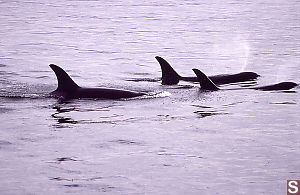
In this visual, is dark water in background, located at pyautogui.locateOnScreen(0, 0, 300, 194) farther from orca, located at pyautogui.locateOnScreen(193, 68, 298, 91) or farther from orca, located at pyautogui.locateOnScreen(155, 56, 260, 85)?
orca, located at pyautogui.locateOnScreen(155, 56, 260, 85)

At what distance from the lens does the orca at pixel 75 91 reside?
1641 cm

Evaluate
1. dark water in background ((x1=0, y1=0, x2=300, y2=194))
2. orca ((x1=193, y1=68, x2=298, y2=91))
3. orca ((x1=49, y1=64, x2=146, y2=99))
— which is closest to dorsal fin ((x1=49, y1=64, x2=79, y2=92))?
orca ((x1=49, y1=64, x2=146, y2=99))

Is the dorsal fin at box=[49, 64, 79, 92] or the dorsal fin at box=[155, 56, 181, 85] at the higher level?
the dorsal fin at box=[49, 64, 79, 92]

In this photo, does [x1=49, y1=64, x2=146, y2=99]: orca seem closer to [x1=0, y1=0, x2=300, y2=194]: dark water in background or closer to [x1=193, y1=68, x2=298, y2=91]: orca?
[x1=0, y1=0, x2=300, y2=194]: dark water in background

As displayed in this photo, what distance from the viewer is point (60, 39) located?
121 ft

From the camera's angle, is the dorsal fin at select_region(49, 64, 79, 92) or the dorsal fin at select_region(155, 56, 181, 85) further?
the dorsal fin at select_region(155, 56, 181, 85)


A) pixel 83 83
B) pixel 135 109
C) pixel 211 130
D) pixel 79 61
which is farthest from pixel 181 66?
pixel 211 130

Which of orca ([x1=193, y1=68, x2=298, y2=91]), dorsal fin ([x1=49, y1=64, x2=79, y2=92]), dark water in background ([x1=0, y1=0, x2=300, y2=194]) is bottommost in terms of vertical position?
dark water in background ([x1=0, y1=0, x2=300, y2=194])

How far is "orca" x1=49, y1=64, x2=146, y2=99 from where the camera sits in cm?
1641

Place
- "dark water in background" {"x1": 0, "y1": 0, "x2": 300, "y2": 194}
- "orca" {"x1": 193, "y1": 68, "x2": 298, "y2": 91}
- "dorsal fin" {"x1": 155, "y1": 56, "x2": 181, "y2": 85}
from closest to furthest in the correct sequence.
Answer: "dark water in background" {"x1": 0, "y1": 0, "x2": 300, "y2": 194} → "orca" {"x1": 193, "y1": 68, "x2": 298, "y2": 91} → "dorsal fin" {"x1": 155, "y1": 56, "x2": 181, "y2": 85}

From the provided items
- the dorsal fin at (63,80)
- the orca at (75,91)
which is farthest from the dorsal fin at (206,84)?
the dorsal fin at (63,80)

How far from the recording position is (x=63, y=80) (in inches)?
649

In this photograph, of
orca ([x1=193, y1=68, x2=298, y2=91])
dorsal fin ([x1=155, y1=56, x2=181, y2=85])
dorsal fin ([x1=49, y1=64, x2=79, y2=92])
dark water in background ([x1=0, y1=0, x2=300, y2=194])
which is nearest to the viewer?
dark water in background ([x1=0, y1=0, x2=300, y2=194])

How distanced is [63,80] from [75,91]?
13.6 inches
